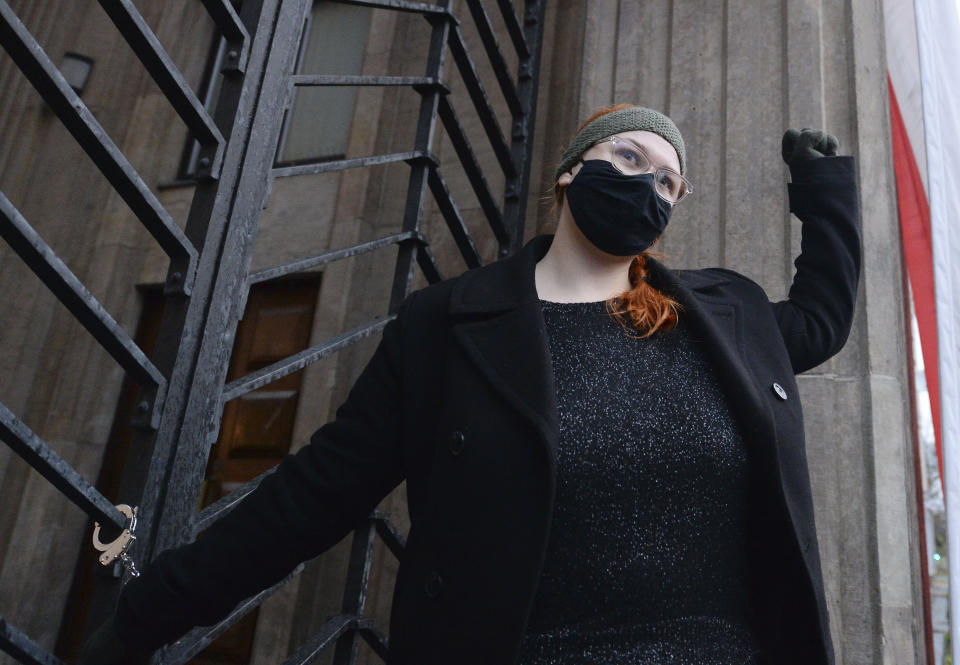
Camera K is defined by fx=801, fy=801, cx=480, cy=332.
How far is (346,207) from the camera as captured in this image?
4.66m

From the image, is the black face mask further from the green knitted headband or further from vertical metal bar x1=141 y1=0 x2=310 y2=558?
vertical metal bar x1=141 y1=0 x2=310 y2=558

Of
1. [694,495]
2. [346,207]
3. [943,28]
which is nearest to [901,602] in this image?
[694,495]

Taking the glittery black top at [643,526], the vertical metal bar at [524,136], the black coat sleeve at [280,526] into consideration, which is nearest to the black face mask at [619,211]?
the glittery black top at [643,526]

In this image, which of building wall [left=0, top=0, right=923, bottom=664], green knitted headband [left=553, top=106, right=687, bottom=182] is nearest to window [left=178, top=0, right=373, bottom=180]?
building wall [left=0, top=0, right=923, bottom=664]

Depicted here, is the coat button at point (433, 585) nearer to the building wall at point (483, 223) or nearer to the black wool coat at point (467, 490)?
the black wool coat at point (467, 490)

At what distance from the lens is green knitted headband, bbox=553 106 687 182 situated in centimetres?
185

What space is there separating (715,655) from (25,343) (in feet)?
17.8

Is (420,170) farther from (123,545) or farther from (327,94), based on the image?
(327,94)

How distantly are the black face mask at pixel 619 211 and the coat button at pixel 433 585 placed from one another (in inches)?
30.9

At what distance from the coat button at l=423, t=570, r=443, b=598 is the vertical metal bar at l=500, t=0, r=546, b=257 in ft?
6.82

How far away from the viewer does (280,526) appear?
4.97ft

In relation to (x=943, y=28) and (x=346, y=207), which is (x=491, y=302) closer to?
(x=943, y=28)

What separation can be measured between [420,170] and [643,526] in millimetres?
1783

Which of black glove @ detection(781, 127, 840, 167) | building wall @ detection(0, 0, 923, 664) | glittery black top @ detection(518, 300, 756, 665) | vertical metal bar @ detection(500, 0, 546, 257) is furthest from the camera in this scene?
vertical metal bar @ detection(500, 0, 546, 257)
